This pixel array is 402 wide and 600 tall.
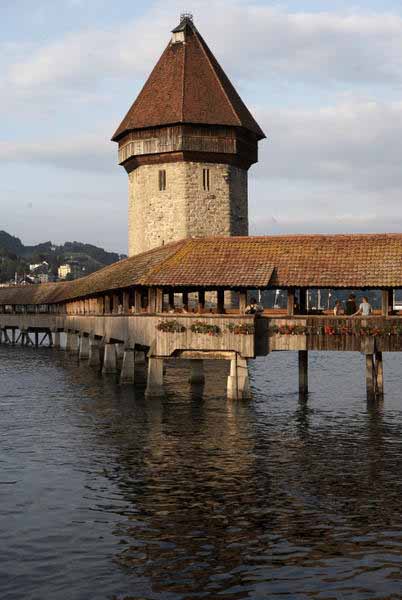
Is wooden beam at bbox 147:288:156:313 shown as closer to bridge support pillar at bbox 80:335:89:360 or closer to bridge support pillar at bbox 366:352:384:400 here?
bridge support pillar at bbox 366:352:384:400

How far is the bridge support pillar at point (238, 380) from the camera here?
2853cm

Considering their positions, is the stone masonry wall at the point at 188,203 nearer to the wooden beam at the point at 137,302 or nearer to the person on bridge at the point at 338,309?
the wooden beam at the point at 137,302

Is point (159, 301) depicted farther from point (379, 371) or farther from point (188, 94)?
point (188, 94)

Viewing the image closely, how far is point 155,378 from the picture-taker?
101ft

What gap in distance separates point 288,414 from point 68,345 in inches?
1551

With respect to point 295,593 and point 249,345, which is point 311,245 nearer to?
point 249,345

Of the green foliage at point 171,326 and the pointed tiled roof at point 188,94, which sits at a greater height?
the pointed tiled roof at point 188,94

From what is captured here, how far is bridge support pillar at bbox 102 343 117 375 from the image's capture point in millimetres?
43094


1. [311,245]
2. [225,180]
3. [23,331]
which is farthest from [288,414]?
[23,331]

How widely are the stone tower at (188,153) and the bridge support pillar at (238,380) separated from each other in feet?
99.9

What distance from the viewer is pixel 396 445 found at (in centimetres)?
2205

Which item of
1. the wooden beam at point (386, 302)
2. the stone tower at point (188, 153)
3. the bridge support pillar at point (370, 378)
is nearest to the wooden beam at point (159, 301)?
the bridge support pillar at point (370, 378)

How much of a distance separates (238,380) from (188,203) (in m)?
31.4

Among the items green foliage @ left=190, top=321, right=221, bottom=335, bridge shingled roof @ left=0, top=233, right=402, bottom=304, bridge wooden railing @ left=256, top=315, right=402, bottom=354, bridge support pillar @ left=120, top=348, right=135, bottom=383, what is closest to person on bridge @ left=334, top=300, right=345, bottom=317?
bridge wooden railing @ left=256, top=315, right=402, bottom=354
